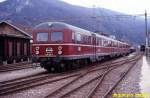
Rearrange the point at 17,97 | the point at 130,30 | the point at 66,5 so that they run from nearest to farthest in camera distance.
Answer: the point at 17,97, the point at 130,30, the point at 66,5

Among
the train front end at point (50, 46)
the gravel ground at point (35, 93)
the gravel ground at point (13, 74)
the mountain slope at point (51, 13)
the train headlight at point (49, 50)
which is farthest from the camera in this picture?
the mountain slope at point (51, 13)

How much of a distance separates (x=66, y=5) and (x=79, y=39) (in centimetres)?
17078

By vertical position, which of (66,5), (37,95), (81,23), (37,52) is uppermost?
(66,5)

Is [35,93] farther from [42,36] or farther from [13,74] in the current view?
[42,36]

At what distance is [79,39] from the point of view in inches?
856

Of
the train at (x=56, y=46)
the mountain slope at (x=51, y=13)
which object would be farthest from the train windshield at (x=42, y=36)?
the mountain slope at (x=51, y=13)

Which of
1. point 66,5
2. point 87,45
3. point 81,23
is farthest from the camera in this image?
point 66,5

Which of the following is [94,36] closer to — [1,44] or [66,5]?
[1,44]

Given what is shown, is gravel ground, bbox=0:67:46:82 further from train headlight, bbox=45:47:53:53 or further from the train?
train headlight, bbox=45:47:53:53

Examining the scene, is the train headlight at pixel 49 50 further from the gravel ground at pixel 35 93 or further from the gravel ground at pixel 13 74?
the gravel ground at pixel 35 93

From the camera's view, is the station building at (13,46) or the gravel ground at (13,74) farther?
the station building at (13,46)

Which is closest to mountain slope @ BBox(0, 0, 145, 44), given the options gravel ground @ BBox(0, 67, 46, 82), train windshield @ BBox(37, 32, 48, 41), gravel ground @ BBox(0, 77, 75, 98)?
gravel ground @ BBox(0, 67, 46, 82)

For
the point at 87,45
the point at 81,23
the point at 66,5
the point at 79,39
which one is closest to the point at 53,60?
the point at 79,39

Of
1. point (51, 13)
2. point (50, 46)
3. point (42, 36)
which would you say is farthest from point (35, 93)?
point (51, 13)
